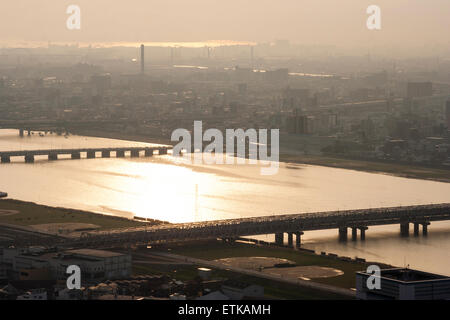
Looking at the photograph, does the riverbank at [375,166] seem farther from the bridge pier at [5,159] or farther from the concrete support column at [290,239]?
the concrete support column at [290,239]

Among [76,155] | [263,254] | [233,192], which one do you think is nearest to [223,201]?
[233,192]

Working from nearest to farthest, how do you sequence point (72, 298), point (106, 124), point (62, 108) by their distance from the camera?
1. point (72, 298)
2. point (106, 124)
3. point (62, 108)

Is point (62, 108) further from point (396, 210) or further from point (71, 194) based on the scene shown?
point (396, 210)

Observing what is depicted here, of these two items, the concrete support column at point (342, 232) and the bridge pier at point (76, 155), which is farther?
the bridge pier at point (76, 155)

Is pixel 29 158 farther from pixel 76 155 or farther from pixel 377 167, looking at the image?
pixel 377 167

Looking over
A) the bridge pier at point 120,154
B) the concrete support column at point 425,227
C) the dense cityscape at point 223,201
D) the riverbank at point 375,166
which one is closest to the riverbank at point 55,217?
the dense cityscape at point 223,201
